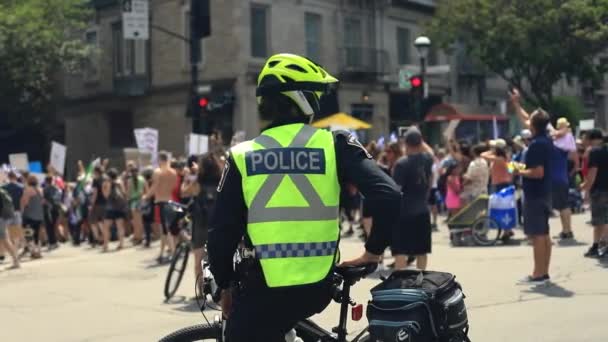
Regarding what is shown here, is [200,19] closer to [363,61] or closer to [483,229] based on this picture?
[483,229]

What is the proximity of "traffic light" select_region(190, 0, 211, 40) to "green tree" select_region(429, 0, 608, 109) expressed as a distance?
13905 mm

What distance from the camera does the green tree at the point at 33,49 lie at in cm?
2772

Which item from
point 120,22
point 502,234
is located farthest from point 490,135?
point 502,234

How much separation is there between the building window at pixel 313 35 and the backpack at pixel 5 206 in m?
15.4

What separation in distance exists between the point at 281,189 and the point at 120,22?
28.3 metres

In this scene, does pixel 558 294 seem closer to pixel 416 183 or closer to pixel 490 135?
pixel 416 183

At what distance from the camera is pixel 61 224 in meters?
19.9

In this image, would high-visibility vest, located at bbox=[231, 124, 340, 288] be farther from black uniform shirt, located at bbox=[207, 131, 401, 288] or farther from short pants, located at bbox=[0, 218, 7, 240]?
short pants, located at bbox=[0, 218, 7, 240]

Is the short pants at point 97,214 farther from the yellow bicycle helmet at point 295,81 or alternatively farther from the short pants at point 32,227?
the yellow bicycle helmet at point 295,81

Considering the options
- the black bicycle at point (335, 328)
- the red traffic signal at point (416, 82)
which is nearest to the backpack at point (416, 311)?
the black bicycle at point (335, 328)

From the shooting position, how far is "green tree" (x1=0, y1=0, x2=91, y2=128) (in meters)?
27.7

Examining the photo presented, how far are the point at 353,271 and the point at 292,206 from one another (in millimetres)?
389

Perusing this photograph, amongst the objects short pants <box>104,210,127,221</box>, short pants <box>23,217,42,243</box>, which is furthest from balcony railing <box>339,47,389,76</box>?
short pants <box>23,217,42,243</box>

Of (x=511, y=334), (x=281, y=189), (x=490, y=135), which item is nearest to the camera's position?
(x=281, y=189)
